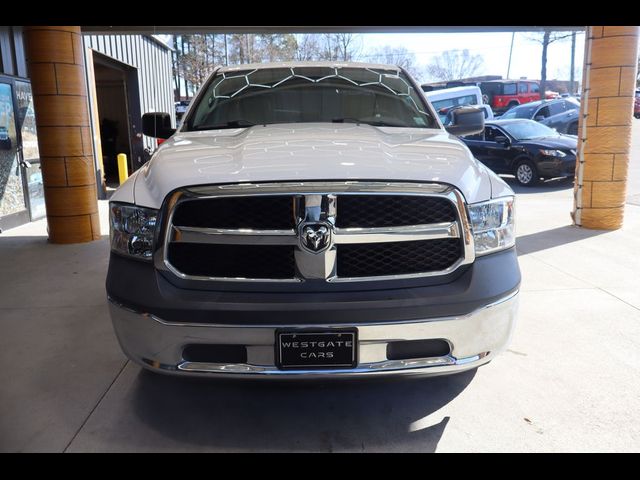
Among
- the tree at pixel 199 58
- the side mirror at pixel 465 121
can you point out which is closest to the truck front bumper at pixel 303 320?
the side mirror at pixel 465 121

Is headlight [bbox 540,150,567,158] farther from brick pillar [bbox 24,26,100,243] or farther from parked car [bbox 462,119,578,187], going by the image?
brick pillar [bbox 24,26,100,243]

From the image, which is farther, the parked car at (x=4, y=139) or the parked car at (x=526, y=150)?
the parked car at (x=526, y=150)

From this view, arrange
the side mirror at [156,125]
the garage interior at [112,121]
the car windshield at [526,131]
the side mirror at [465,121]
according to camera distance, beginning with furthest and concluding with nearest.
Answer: the garage interior at [112,121] → the car windshield at [526,131] → the side mirror at [156,125] → the side mirror at [465,121]

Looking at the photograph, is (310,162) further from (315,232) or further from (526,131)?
(526,131)

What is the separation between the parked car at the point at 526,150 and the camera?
11.1m

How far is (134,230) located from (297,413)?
117 cm

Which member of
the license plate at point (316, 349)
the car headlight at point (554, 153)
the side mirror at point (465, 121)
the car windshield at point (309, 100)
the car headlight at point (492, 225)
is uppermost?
the car windshield at point (309, 100)

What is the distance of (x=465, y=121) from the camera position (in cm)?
373

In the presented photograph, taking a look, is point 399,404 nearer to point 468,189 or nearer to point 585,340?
point 468,189

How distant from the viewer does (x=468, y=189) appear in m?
2.25

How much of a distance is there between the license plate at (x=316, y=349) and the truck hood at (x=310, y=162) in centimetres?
60

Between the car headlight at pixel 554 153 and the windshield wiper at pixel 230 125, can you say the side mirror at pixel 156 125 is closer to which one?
the windshield wiper at pixel 230 125
